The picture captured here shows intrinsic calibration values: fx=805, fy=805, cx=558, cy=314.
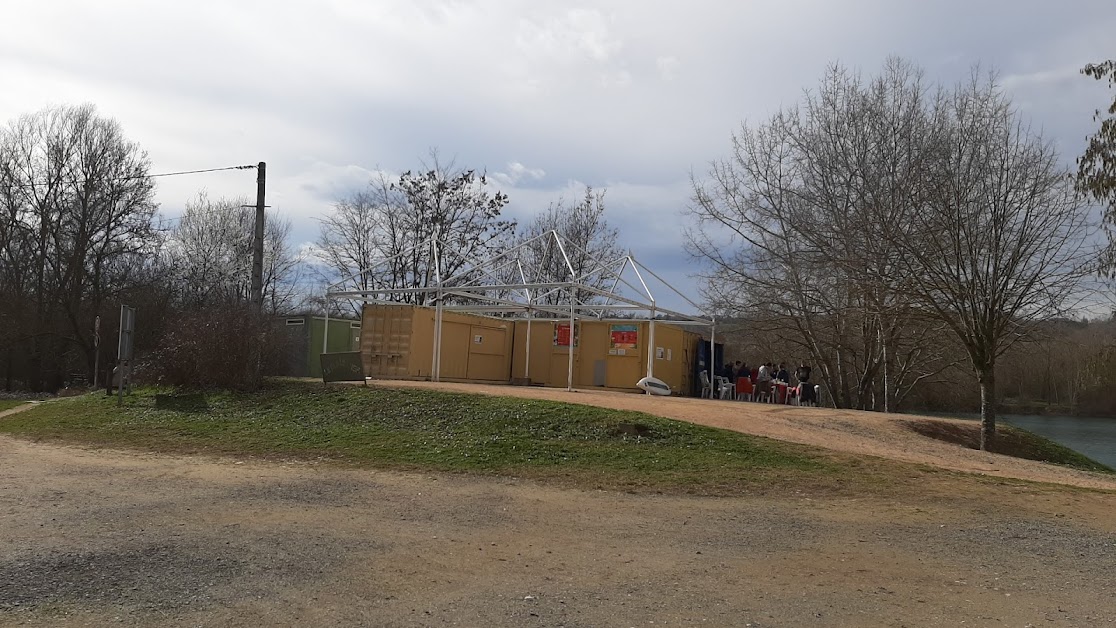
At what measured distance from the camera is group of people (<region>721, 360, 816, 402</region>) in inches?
1019

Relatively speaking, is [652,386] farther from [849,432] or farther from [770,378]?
[770,378]

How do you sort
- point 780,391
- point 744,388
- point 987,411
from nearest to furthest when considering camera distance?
1. point 987,411
2. point 744,388
3. point 780,391

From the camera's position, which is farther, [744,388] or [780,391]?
[780,391]

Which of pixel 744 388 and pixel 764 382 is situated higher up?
pixel 764 382

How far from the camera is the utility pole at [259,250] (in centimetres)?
2050

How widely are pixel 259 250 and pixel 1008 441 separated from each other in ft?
63.8

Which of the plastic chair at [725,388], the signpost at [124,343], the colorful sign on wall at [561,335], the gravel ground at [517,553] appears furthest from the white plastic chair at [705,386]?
the signpost at [124,343]

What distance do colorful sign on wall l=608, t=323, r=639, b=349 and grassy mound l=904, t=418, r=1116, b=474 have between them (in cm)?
842

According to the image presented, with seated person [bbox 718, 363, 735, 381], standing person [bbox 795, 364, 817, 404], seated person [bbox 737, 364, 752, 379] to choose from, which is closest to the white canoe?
standing person [bbox 795, 364, 817, 404]

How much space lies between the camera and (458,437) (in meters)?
13.6

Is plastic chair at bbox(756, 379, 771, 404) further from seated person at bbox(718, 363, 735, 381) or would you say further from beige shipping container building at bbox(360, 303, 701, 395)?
seated person at bbox(718, 363, 735, 381)

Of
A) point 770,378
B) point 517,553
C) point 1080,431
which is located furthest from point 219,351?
point 1080,431

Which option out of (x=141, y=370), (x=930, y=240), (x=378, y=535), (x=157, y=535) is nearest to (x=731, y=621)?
(x=378, y=535)

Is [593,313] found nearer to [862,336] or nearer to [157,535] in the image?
[862,336]
